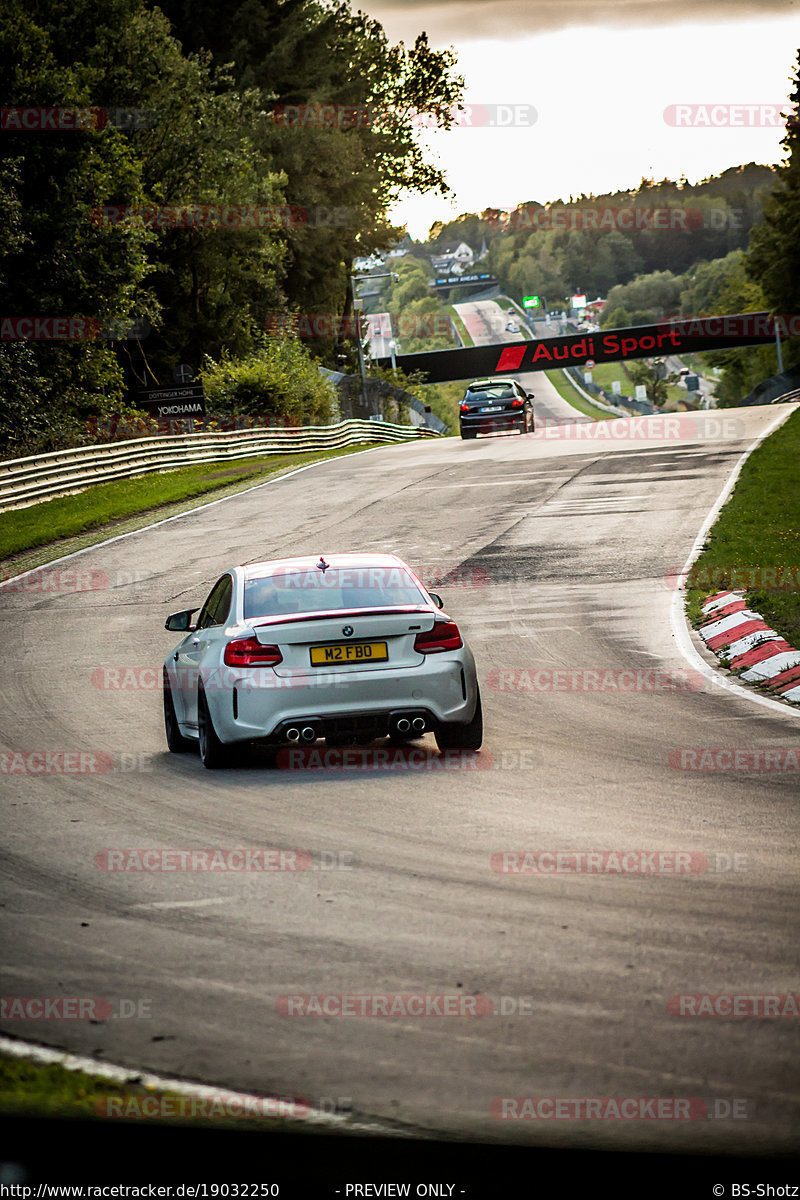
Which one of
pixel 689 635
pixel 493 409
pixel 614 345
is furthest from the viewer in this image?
pixel 614 345

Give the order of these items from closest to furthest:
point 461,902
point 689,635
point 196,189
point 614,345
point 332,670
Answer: point 461,902, point 332,670, point 689,635, point 196,189, point 614,345

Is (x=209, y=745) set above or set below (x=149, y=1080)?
below

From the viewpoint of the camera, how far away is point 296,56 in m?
68.4

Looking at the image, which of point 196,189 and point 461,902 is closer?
point 461,902

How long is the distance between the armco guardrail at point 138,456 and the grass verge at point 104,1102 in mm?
25248

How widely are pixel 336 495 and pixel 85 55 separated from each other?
2591cm

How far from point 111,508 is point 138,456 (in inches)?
252

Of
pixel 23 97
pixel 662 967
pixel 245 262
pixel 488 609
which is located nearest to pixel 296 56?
pixel 245 262

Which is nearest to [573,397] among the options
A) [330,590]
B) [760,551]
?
[760,551]

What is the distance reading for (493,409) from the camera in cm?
4297

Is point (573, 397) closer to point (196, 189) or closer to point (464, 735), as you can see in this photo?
point (196, 189)

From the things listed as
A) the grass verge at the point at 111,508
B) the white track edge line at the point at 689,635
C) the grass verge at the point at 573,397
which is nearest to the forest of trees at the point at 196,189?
the grass verge at the point at 111,508

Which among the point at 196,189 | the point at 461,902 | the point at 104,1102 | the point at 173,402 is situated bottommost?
the point at 461,902

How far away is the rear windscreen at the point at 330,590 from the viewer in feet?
30.6
